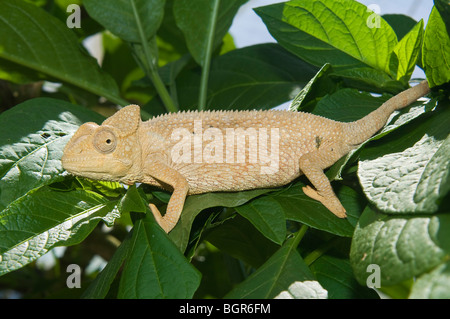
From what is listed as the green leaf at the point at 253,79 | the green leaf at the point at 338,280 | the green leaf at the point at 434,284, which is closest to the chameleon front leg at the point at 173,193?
the green leaf at the point at 338,280

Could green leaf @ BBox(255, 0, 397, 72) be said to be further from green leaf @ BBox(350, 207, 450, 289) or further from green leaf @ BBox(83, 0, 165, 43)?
green leaf @ BBox(350, 207, 450, 289)

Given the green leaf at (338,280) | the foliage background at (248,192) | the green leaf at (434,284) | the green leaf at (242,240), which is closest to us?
the green leaf at (434,284)

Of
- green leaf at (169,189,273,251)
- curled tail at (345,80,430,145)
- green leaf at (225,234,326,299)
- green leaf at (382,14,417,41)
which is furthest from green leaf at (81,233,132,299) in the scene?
green leaf at (382,14,417,41)

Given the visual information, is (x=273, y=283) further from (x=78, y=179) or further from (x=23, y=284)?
(x=23, y=284)

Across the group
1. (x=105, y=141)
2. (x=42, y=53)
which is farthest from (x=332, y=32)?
(x=42, y=53)

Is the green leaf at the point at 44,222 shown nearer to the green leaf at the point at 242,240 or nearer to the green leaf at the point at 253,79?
the green leaf at the point at 242,240
